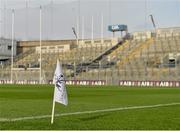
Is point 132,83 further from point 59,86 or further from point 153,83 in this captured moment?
point 59,86

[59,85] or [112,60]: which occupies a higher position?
[112,60]

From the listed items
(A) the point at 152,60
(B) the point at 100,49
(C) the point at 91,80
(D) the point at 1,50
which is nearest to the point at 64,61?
(B) the point at 100,49

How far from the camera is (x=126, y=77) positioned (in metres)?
73.3

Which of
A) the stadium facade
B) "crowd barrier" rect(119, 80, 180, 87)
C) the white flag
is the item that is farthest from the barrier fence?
the white flag

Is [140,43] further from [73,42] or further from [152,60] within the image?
[73,42]

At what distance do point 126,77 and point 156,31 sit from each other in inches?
819

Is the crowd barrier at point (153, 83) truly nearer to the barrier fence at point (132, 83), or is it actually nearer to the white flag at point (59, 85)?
the barrier fence at point (132, 83)

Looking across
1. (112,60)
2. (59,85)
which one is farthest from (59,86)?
(112,60)

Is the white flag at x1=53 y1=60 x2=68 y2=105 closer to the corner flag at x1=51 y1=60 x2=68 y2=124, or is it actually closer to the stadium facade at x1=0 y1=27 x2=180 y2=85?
the corner flag at x1=51 y1=60 x2=68 y2=124

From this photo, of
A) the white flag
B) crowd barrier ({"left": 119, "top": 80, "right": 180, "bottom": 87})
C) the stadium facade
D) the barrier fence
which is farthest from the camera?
the stadium facade

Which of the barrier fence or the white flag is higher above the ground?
the white flag

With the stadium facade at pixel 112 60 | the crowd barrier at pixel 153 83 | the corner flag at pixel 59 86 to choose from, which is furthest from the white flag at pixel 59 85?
the stadium facade at pixel 112 60

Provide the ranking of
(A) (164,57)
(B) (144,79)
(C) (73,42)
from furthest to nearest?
(C) (73,42) → (A) (164,57) → (B) (144,79)

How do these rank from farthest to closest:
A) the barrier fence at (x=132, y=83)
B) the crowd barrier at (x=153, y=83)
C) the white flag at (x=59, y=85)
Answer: the barrier fence at (x=132, y=83) → the crowd barrier at (x=153, y=83) → the white flag at (x=59, y=85)
